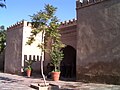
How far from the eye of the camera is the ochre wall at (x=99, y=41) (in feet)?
45.0

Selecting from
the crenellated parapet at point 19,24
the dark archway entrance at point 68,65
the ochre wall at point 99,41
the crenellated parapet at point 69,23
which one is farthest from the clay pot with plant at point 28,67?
the ochre wall at point 99,41

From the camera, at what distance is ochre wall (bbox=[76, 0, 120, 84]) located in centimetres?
1372

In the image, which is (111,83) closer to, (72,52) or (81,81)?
(81,81)

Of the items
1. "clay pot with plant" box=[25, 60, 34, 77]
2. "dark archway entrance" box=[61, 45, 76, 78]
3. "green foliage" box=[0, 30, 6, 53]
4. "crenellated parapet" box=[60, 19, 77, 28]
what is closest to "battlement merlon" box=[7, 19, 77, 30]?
"crenellated parapet" box=[60, 19, 77, 28]

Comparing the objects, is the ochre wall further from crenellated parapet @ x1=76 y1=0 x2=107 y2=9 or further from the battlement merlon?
the battlement merlon

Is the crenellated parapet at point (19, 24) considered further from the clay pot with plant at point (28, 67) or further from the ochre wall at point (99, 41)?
the ochre wall at point (99, 41)

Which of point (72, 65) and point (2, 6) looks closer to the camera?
point (2, 6)

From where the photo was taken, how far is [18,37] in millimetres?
22750

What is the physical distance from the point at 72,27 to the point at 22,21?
5.90 meters

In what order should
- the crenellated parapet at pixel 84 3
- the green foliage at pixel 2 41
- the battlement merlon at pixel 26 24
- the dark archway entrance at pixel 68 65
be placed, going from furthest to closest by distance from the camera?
the green foliage at pixel 2 41, the dark archway entrance at pixel 68 65, the battlement merlon at pixel 26 24, the crenellated parapet at pixel 84 3

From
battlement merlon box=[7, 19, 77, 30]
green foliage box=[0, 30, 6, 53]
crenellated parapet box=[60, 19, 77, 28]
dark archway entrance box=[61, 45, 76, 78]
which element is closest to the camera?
crenellated parapet box=[60, 19, 77, 28]

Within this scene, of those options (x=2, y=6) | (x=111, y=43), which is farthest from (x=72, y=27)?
(x=2, y=6)

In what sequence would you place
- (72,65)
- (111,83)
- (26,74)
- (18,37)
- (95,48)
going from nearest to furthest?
(111,83) < (95,48) < (72,65) < (26,74) < (18,37)

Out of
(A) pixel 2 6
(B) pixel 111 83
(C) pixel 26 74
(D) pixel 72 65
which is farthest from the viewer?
(C) pixel 26 74
